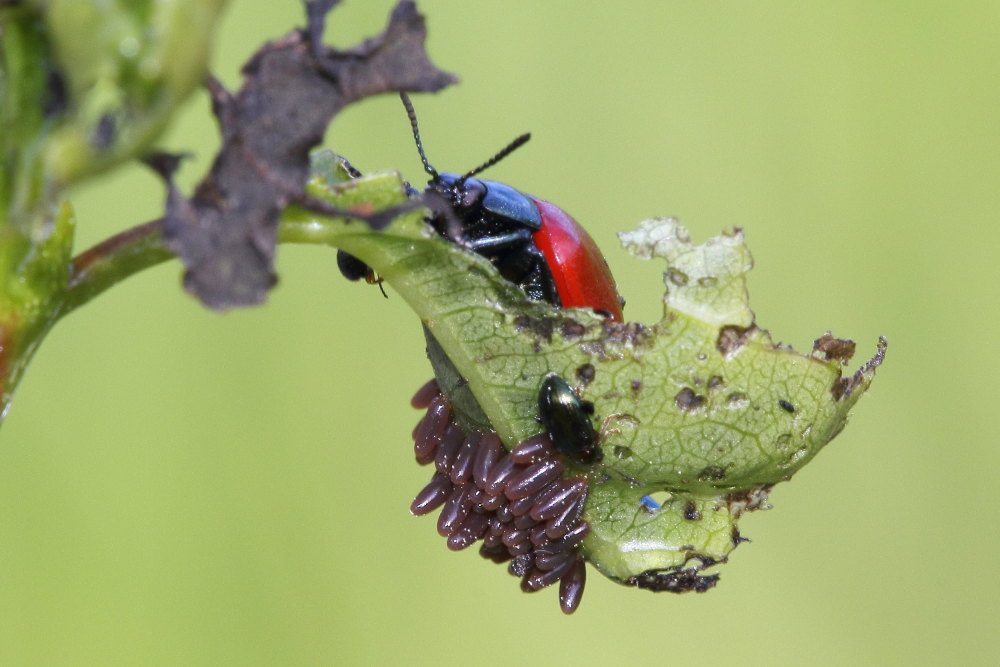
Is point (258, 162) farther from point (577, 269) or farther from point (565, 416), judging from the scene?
point (577, 269)

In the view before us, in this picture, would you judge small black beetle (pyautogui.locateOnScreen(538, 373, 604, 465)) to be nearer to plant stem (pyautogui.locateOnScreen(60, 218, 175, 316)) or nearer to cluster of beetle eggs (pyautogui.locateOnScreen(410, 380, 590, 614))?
cluster of beetle eggs (pyautogui.locateOnScreen(410, 380, 590, 614))

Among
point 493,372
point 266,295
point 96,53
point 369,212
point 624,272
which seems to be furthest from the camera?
point 624,272

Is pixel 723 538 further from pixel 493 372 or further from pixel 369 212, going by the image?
pixel 369 212

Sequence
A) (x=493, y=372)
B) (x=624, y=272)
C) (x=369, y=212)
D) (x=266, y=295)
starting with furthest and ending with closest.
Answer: (x=624, y=272) < (x=493, y=372) < (x=369, y=212) < (x=266, y=295)

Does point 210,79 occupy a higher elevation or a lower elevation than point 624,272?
higher

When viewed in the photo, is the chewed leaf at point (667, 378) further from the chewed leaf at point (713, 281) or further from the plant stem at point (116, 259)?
the plant stem at point (116, 259)

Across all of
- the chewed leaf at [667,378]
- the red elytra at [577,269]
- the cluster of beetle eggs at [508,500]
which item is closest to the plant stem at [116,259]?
the chewed leaf at [667,378]

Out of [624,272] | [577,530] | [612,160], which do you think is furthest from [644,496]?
[612,160]
